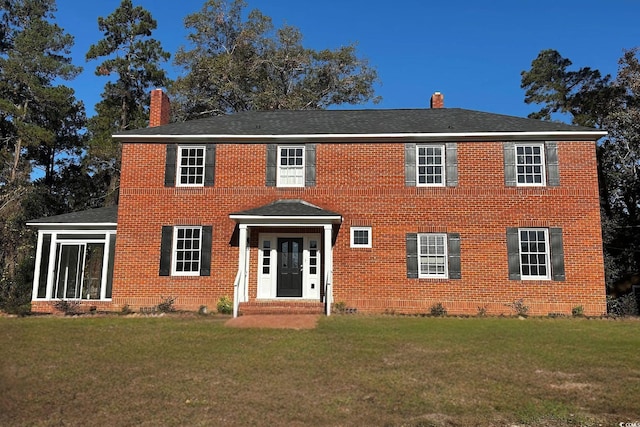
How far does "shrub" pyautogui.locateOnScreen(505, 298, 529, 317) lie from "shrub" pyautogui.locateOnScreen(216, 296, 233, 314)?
28.0ft

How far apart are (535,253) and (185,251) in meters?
11.2

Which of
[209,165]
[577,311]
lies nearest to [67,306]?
[209,165]

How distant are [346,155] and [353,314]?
17.1 ft

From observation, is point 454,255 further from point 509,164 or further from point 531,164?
point 531,164

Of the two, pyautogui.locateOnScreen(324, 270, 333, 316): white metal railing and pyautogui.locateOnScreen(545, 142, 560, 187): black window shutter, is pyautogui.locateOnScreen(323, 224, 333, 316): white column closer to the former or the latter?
pyautogui.locateOnScreen(324, 270, 333, 316): white metal railing

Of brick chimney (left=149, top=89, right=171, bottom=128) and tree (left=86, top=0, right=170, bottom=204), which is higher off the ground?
tree (left=86, top=0, right=170, bottom=204)

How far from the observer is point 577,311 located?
14492 mm

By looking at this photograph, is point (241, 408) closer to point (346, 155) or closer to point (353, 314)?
point (353, 314)

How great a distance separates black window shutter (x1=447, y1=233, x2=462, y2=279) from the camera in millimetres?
15039

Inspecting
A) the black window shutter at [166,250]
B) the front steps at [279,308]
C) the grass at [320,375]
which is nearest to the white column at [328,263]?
the front steps at [279,308]

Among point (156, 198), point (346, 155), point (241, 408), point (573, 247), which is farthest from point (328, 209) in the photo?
point (241, 408)

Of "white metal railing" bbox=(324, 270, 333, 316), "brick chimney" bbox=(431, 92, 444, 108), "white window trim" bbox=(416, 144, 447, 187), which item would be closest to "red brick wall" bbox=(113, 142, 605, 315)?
"white window trim" bbox=(416, 144, 447, 187)

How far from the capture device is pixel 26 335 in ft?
35.0

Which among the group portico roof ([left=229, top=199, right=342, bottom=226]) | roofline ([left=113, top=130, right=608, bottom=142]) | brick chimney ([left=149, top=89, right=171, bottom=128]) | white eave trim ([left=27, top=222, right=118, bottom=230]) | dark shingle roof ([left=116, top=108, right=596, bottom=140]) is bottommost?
white eave trim ([left=27, top=222, right=118, bottom=230])
